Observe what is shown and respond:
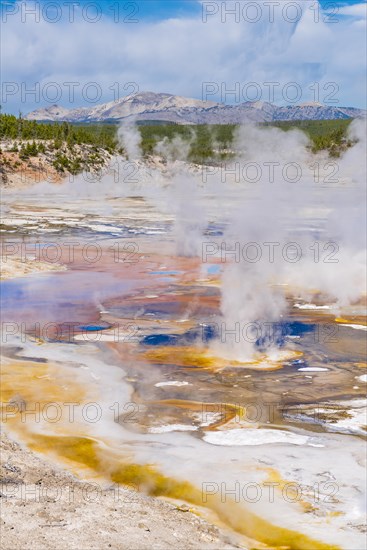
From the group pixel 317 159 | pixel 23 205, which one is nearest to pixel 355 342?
pixel 23 205

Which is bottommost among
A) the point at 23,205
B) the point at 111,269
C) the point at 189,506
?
the point at 189,506

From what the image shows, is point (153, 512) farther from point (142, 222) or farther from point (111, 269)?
point (142, 222)

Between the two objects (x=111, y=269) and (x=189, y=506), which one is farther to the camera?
(x=111, y=269)

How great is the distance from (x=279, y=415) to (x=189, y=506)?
85.1 inches

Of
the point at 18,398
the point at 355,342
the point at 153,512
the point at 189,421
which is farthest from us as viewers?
the point at 355,342

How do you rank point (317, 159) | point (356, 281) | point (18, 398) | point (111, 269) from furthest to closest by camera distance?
point (317, 159) < point (111, 269) < point (356, 281) < point (18, 398)

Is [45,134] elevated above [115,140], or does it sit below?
below

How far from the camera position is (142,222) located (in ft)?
88.7

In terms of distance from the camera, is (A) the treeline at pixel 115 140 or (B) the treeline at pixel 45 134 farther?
(B) the treeline at pixel 45 134

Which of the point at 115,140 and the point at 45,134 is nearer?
the point at 45,134

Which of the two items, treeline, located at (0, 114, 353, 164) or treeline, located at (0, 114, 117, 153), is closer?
treeline, located at (0, 114, 353, 164)

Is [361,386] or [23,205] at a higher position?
[23,205]

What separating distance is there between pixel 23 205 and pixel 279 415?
88.4ft

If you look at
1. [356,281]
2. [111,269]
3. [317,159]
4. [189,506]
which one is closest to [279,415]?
[189,506]
